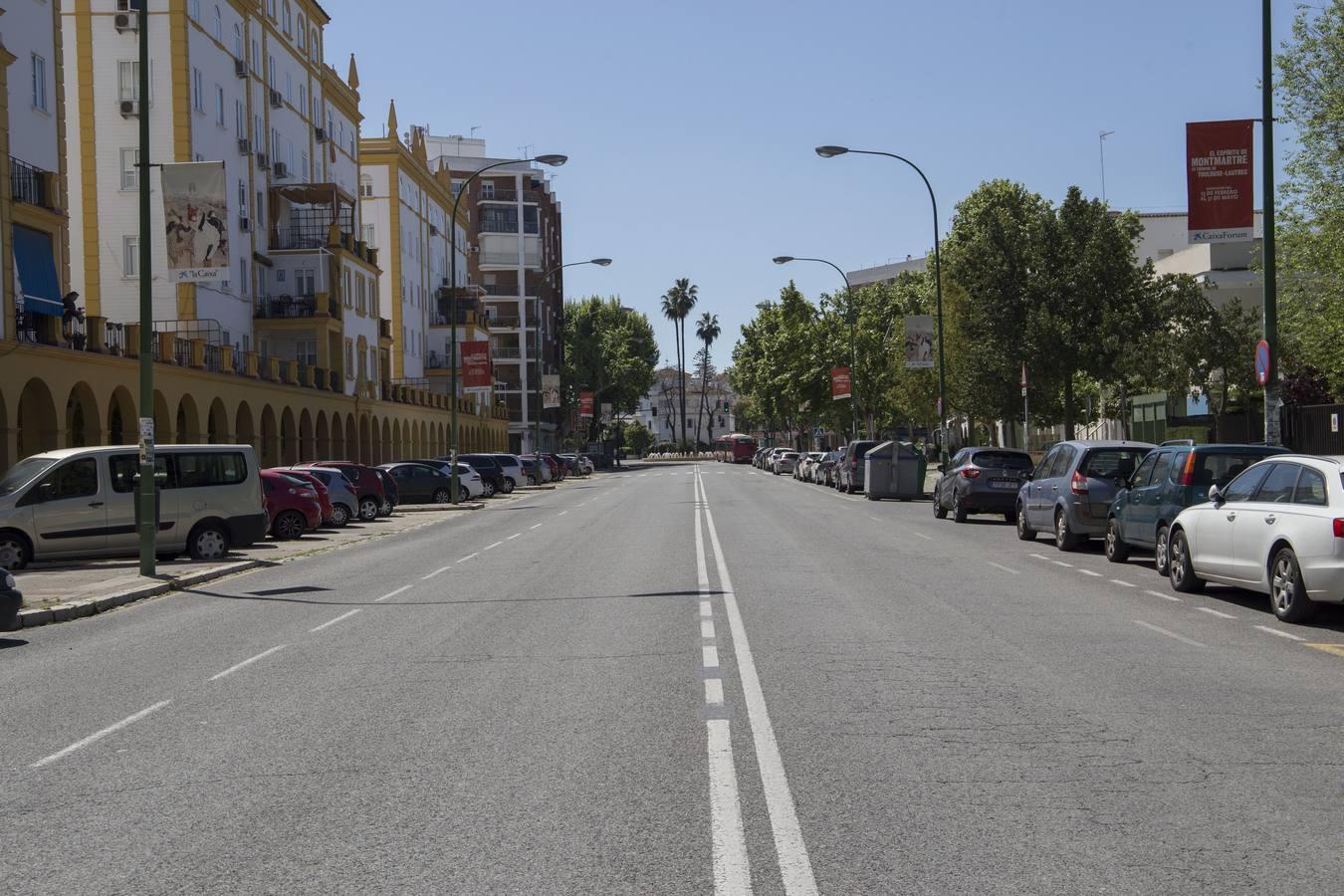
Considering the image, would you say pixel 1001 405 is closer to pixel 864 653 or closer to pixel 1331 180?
pixel 1331 180

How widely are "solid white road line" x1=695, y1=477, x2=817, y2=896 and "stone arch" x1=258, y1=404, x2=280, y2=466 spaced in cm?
3890

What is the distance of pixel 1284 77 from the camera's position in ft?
104

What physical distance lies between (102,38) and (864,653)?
4250 cm

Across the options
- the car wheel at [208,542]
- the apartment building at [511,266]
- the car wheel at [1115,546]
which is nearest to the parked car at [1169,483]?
the car wheel at [1115,546]

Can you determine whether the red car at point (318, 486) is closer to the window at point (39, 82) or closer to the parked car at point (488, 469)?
the window at point (39, 82)

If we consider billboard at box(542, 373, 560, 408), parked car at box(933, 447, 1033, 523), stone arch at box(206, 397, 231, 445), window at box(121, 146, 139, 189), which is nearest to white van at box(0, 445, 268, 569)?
parked car at box(933, 447, 1033, 523)

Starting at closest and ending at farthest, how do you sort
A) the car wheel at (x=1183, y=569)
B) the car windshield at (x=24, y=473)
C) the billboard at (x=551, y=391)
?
the car wheel at (x=1183, y=569) → the car windshield at (x=24, y=473) → the billboard at (x=551, y=391)

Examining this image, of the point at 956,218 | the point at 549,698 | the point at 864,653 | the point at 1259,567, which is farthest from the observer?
the point at 956,218

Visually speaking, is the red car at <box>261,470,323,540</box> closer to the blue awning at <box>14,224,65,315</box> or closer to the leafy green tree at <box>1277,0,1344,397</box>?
the blue awning at <box>14,224,65,315</box>

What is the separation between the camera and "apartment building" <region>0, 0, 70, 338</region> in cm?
3070

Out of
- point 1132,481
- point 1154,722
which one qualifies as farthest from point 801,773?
point 1132,481

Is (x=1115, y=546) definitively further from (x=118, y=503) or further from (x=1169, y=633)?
(x=118, y=503)

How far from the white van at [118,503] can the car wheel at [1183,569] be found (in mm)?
14074

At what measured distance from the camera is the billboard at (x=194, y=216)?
1978 cm
